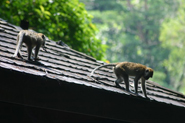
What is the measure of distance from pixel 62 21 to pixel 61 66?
8.19 metres

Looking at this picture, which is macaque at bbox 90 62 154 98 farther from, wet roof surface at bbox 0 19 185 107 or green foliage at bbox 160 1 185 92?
green foliage at bbox 160 1 185 92

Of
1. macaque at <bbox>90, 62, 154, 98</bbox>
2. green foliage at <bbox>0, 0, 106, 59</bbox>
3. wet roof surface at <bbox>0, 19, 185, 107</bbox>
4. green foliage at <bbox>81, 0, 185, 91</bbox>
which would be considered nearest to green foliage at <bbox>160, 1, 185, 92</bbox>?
green foliage at <bbox>81, 0, 185, 91</bbox>

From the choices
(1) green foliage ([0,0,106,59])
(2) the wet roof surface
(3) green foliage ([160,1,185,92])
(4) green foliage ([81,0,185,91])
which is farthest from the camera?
(4) green foliage ([81,0,185,91])

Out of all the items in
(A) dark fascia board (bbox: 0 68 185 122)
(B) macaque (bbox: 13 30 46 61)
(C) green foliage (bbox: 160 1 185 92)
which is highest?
(B) macaque (bbox: 13 30 46 61)

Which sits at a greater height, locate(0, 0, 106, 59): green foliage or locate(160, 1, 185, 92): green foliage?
locate(0, 0, 106, 59): green foliage

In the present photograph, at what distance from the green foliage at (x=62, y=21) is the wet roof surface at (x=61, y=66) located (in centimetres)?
601

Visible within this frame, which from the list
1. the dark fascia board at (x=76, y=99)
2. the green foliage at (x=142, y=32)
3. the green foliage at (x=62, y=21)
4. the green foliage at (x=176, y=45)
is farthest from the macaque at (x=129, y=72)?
the green foliage at (x=142, y=32)

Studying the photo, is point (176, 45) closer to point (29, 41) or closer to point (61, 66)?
point (61, 66)

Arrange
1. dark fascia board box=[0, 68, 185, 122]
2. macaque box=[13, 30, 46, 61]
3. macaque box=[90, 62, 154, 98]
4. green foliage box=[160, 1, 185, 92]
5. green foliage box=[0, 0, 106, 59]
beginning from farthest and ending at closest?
green foliage box=[160, 1, 185, 92]
green foliage box=[0, 0, 106, 59]
macaque box=[90, 62, 154, 98]
macaque box=[13, 30, 46, 61]
dark fascia board box=[0, 68, 185, 122]

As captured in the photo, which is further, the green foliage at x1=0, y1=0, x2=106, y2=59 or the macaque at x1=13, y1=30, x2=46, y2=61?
the green foliage at x1=0, y1=0, x2=106, y2=59

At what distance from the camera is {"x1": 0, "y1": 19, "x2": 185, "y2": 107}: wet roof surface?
4.31 m

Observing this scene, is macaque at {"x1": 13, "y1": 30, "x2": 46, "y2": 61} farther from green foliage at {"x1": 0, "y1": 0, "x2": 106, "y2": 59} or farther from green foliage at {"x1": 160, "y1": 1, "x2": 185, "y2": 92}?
green foliage at {"x1": 160, "y1": 1, "x2": 185, "y2": 92}

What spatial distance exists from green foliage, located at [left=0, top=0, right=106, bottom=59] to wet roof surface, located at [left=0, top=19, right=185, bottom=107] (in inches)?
237

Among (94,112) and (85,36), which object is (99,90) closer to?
(94,112)
